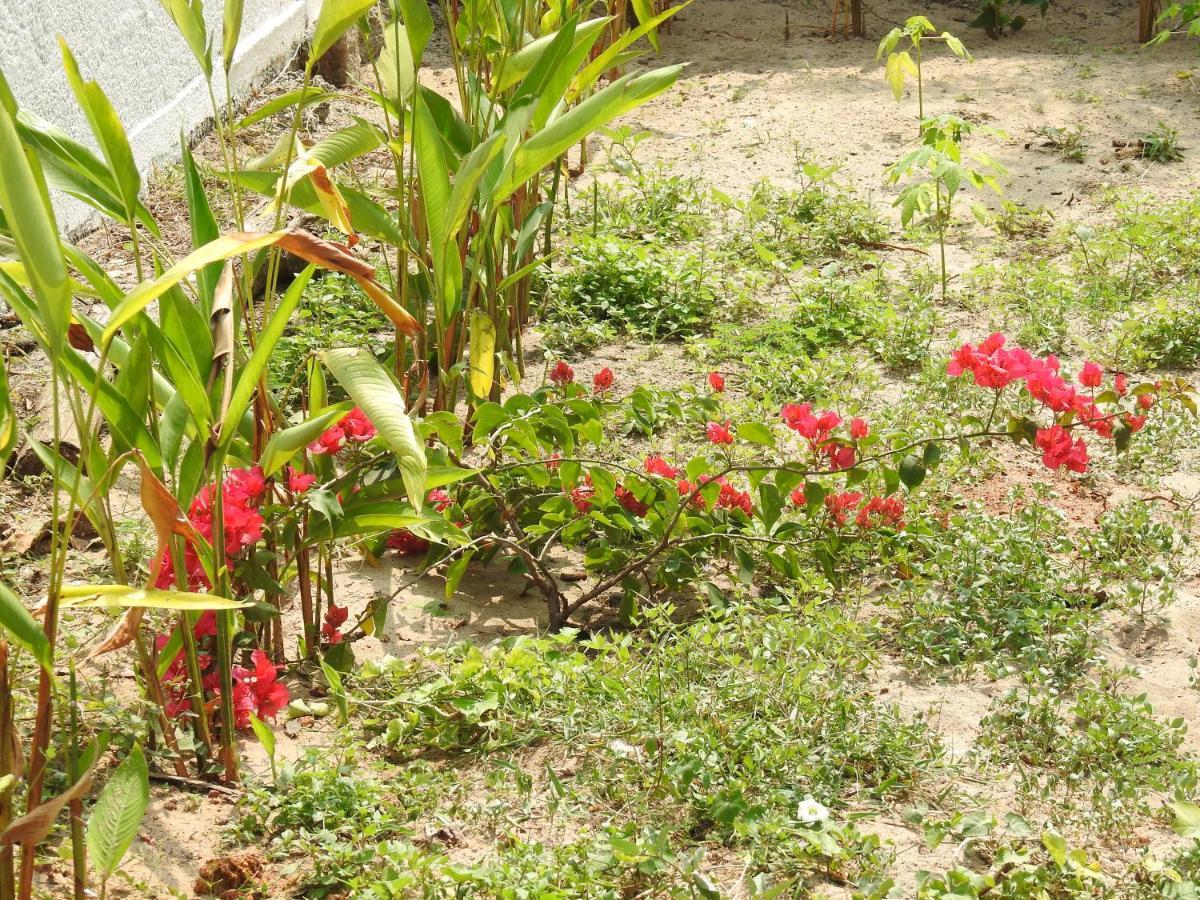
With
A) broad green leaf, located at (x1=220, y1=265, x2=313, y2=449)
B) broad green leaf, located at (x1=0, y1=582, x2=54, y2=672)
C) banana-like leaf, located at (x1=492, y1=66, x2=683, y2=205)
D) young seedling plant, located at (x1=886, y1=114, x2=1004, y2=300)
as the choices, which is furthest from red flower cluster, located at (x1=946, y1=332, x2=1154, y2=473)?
broad green leaf, located at (x1=0, y1=582, x2=54, y2=672)

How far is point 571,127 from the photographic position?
2502 mm

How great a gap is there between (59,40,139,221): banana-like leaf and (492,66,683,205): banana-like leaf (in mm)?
912

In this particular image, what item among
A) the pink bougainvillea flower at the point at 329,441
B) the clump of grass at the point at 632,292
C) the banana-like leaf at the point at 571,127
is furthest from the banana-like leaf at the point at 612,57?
the pink bougainvillea flower at the point at 329,441

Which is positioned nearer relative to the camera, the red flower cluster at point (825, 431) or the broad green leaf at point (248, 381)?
the broad green leaf at point (248, 381)

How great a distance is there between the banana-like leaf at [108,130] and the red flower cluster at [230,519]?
440 mm

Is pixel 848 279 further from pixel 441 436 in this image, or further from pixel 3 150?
pixel 3 150

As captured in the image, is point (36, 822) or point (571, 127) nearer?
point (36, 822)

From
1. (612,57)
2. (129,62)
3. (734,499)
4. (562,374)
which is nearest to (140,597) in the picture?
(734,499)

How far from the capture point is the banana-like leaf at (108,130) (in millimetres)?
1682

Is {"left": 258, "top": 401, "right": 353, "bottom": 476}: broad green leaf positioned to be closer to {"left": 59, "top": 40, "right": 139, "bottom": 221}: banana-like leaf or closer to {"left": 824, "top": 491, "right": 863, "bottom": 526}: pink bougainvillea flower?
{"left": 59, "top": 40, "right": 139, "bottom": 221}: banana-like leaf

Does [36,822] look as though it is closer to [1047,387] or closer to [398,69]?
[398,69]

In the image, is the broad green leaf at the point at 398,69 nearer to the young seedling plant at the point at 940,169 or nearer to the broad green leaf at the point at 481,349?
the broad green leaf at the point at 481,349

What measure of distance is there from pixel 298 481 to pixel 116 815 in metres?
0.77

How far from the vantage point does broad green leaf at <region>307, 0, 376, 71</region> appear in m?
1.78
